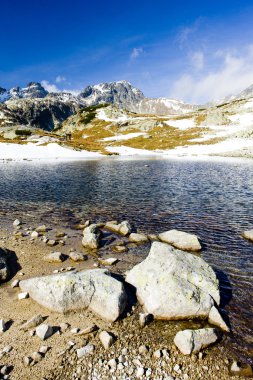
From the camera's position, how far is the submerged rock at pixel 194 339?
9.29m

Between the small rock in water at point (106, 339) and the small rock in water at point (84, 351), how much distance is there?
0.41 m

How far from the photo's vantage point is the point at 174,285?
11672 millimetres

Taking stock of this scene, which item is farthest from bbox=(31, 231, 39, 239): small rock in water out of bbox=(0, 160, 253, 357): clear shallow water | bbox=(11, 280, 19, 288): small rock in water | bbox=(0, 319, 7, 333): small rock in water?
bbox=(0, 319, 7, 333): small rock in water

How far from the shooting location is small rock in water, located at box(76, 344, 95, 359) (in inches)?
360

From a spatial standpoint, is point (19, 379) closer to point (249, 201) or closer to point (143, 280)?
point (143, 280)

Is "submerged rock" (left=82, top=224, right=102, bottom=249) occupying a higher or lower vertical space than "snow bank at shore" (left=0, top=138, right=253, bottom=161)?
lower

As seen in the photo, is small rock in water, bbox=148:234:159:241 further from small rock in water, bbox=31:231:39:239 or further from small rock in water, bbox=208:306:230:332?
small rock in water, bbox=208:306:230:332

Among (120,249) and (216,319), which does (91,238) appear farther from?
(216,319)

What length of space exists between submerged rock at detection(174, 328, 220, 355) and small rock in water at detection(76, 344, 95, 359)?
2.89m

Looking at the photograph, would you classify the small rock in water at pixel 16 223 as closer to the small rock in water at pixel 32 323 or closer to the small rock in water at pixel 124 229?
the small rock in water at pixel 124 229

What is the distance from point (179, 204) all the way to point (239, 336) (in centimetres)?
2047

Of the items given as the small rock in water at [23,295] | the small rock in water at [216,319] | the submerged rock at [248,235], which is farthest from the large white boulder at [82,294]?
the submerged rock at [248,235]

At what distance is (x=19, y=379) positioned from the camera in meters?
8.30

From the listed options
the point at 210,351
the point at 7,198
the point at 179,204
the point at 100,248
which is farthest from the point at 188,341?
the point at 7,198
